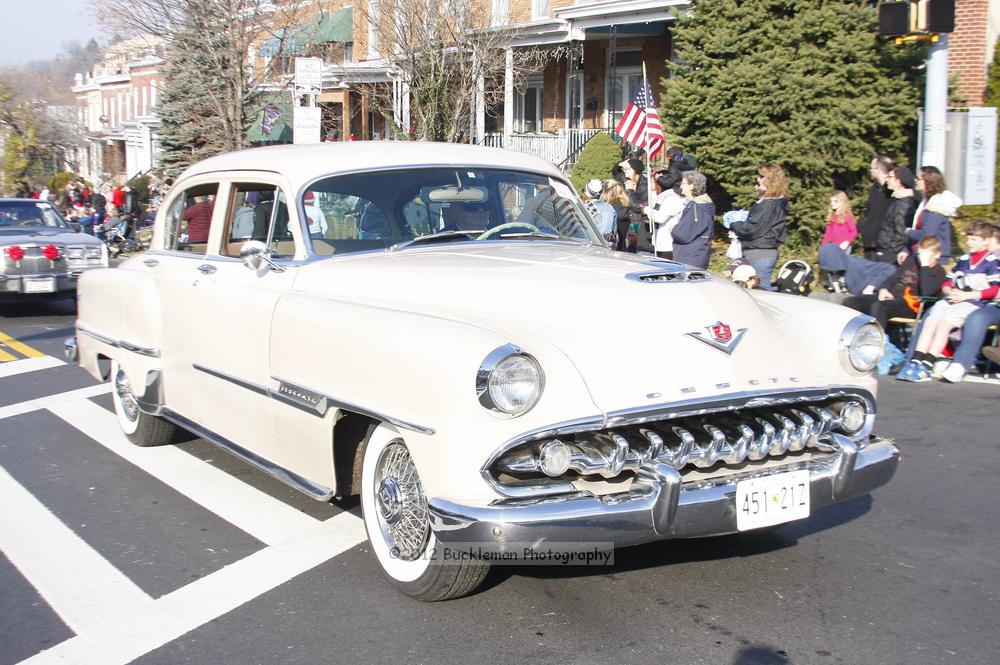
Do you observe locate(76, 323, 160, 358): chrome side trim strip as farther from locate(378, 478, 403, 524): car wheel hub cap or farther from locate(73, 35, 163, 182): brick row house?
locate(73, 35, 163, 182): brick row house

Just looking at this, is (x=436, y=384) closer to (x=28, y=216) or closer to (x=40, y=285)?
(x=40, y=285)

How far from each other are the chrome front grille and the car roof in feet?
7.26

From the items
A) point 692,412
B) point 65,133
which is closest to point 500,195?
point 692,412

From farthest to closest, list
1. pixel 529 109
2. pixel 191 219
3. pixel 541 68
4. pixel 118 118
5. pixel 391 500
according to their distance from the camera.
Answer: pixel 118 118, pixel 529 109, pixel 541 68, pixel 191 219, pixel 391 500

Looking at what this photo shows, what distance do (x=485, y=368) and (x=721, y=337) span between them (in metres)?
1.07

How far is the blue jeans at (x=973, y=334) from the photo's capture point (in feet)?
28.8

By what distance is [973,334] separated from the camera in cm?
878

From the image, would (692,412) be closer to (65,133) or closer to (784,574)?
(784,574)

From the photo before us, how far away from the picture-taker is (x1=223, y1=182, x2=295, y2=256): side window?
5.24 metres

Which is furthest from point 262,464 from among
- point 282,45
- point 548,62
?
point 548,62

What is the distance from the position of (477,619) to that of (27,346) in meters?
9.45

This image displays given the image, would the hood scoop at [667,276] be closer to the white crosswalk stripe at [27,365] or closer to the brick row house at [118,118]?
the white crosswalk stripe at [27,365]

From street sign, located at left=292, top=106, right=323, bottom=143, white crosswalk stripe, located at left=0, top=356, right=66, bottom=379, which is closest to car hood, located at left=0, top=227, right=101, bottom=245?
street sign, located at left=292, top=106, right=323, bottom=143

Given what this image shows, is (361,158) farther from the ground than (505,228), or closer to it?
farther from the ground
